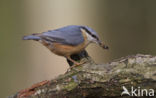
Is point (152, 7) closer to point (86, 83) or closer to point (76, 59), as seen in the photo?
point (76, 59)

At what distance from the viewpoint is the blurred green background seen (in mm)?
3656

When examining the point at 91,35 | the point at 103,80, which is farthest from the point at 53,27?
the point at 103,80

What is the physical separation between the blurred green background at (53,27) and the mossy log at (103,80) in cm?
Answer: 193

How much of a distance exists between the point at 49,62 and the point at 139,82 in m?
2.18

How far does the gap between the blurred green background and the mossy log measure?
76.1 inches

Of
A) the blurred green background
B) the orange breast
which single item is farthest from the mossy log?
the blurred green background

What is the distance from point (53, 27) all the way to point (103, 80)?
6.88 feet

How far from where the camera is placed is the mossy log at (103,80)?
5.34ft

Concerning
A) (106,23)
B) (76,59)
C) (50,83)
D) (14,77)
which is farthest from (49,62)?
(50,83)

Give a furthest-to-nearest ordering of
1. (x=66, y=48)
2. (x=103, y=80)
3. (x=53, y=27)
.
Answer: (x=53, y=27), (x=66, y=48), (x=103, y=80)

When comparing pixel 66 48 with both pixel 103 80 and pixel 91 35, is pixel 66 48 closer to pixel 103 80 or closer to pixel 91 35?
pixel 91 35

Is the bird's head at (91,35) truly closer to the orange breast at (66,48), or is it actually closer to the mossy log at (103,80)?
the orange breast at (66,48)

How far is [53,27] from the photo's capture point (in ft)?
12.1

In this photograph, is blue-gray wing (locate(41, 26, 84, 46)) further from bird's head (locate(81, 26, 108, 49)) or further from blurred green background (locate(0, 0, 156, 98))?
blurred green background (locate(0, 0, 156, 98))
